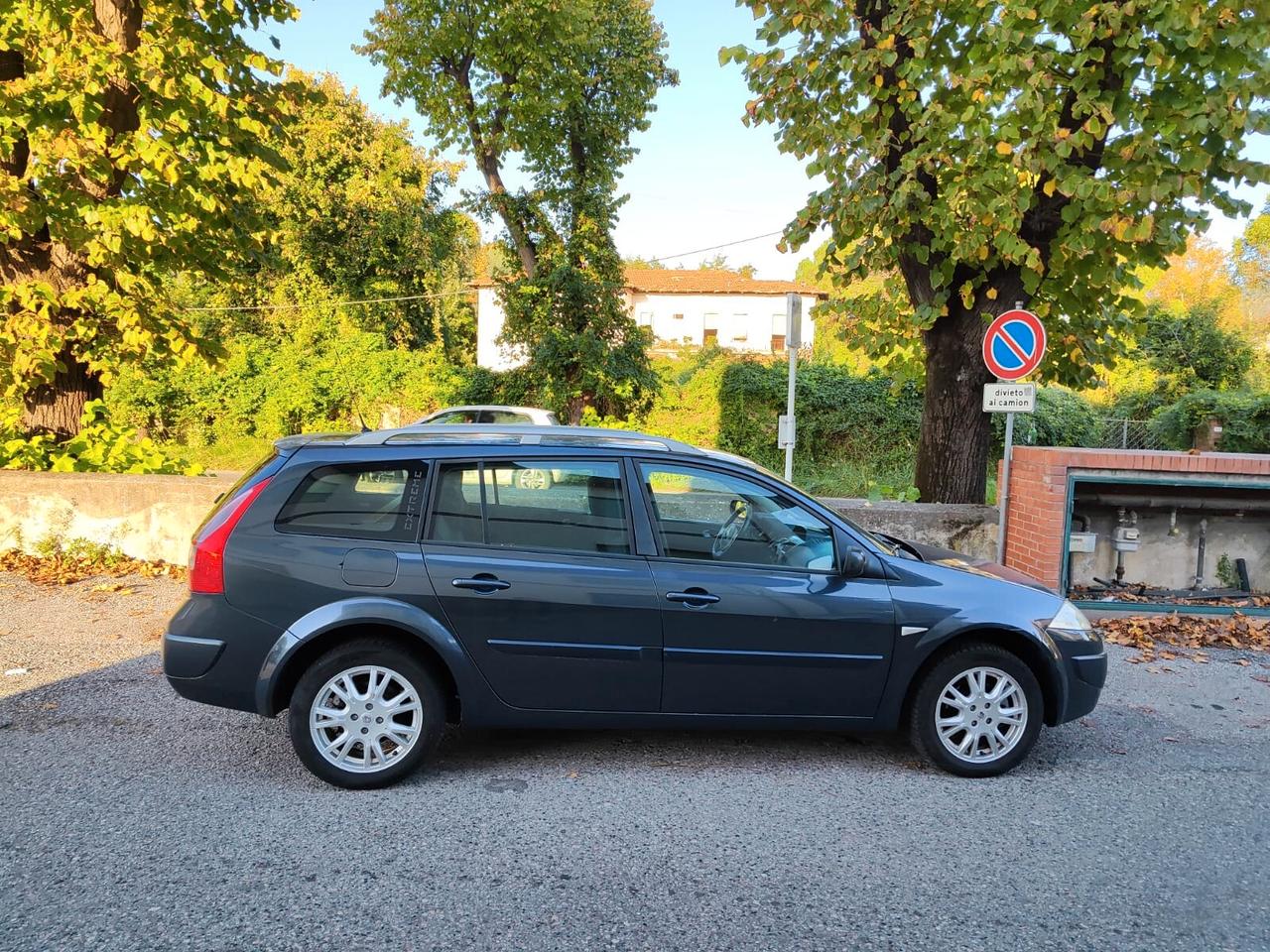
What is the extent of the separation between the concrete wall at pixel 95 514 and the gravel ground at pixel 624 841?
11.6 feet

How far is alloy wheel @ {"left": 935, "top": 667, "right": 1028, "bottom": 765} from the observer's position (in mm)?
4297

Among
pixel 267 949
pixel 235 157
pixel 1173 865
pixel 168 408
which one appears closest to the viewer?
pixel 267 949


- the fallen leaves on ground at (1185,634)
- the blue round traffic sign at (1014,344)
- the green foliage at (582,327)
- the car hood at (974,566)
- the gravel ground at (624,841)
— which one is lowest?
the gravel ground at (624,841)

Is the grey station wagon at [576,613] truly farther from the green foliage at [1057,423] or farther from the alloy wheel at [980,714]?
the green foliage at [1057,423]

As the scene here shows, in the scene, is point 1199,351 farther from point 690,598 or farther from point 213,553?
point 213,553

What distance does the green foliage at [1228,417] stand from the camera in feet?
69.5

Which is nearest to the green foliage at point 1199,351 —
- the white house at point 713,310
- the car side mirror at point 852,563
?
the white house at point 713,310

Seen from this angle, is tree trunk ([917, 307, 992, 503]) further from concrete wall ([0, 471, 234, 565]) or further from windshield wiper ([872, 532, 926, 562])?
concrete wall ([0, 471, 234, 565])

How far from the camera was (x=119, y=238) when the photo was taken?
8750 millimetres

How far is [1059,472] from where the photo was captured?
7371 mm

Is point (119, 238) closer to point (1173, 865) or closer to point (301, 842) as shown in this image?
point (301, 842)

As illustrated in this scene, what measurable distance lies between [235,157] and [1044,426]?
62.8 feet

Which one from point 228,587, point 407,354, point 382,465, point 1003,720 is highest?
point 407,354

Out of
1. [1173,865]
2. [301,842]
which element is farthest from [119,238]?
[1173,865]
